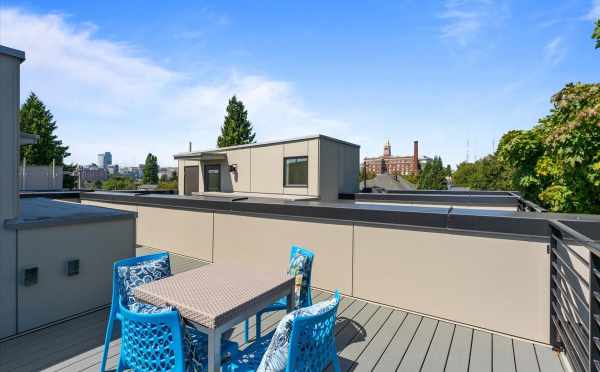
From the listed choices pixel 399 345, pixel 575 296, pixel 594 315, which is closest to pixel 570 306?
pixel 575 296

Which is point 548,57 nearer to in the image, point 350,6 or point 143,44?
point 350,6

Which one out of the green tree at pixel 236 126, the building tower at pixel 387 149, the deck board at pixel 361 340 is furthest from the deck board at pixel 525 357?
the building tower at pixel 387 149

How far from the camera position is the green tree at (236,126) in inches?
1196

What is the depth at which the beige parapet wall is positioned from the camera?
9.70 ft

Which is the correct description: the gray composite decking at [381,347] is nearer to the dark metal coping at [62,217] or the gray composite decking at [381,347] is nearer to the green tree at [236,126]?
the dark metal coping at [62,217]

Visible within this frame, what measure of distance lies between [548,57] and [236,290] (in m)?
11.1

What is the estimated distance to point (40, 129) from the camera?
96.2 feet

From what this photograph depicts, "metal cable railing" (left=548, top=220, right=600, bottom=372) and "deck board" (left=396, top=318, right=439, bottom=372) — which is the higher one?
"metal cable railing" (left=548, top=220, right=600, bottom=372)

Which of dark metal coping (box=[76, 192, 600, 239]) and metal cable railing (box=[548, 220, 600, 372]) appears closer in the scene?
metal cable railing (box=[548, 220, 600, 372])

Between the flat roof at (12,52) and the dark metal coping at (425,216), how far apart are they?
317 centimetres

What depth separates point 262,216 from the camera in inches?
192

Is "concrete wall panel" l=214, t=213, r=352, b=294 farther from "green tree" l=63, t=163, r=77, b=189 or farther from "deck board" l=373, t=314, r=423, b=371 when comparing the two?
"green tree" l=63, t=163, r=77, b=189

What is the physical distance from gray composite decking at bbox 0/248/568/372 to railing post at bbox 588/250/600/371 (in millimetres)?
829

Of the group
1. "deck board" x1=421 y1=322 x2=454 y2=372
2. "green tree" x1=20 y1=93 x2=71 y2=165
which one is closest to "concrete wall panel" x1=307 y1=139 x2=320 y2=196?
"deck board" x1=421 y1=322 x2=454 y2=372
